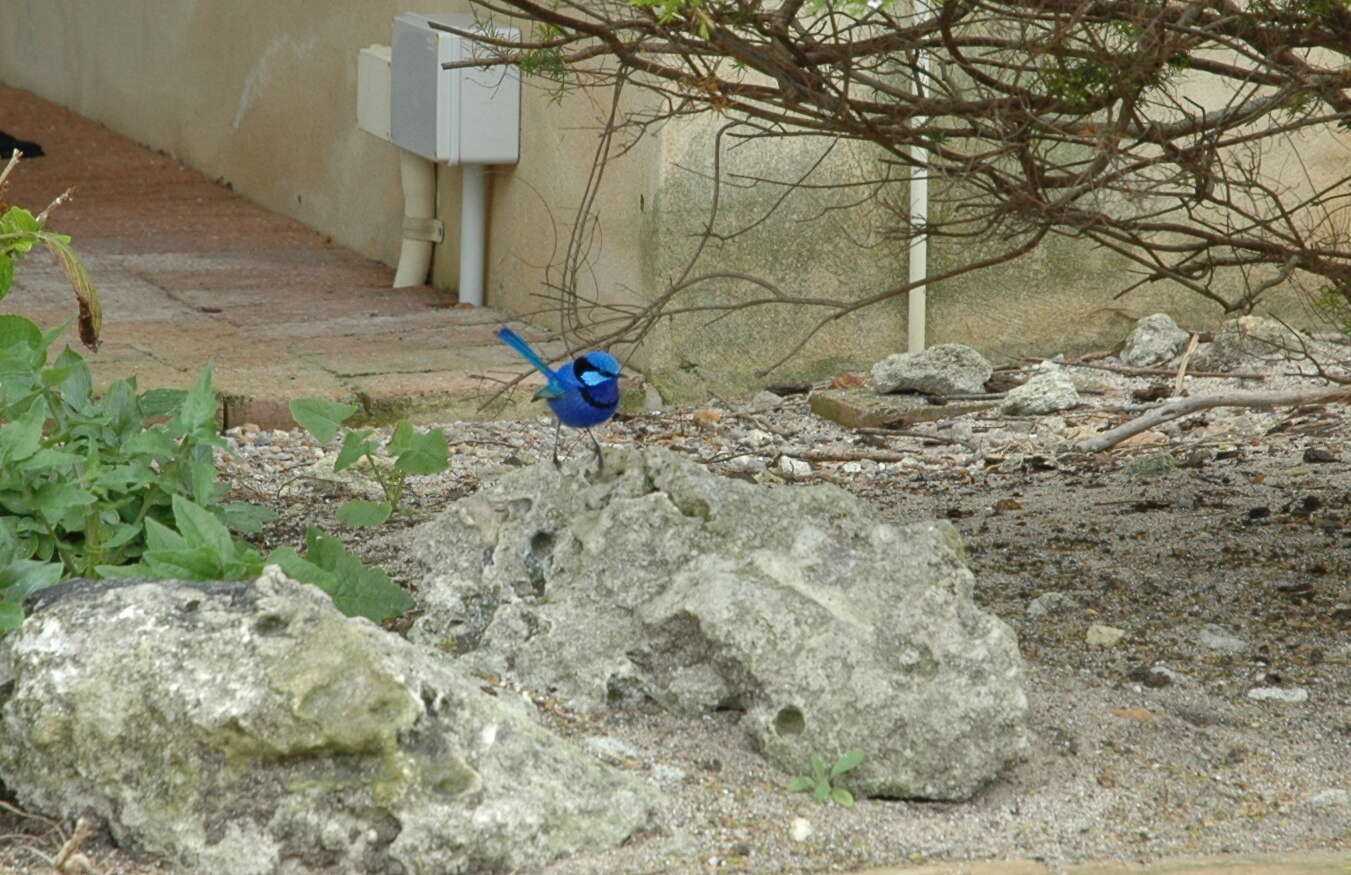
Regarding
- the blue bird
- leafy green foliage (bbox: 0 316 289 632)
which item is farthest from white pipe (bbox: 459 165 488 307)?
the blue bird

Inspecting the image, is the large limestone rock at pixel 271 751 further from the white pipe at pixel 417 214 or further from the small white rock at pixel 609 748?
the white pipe at pixel 417 214

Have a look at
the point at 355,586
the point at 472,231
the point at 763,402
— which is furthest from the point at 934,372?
the point at 355,586

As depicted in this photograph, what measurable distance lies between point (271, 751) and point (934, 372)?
3.89m

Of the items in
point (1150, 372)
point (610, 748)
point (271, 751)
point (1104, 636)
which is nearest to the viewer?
point (271, 751)

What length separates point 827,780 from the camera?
2.80 meters

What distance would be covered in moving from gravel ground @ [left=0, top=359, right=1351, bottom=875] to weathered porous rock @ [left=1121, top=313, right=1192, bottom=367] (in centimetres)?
41

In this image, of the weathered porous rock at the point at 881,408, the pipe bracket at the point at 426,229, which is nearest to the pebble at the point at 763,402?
the weathered porous rock at the point at 881,408

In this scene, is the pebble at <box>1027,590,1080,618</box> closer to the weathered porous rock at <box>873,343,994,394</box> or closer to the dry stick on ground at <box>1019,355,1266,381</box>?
the weathered porous rock at <box>873,343,994,394</box>

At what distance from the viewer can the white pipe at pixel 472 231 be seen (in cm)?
691

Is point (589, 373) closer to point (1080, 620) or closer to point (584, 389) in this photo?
point (584, 389)

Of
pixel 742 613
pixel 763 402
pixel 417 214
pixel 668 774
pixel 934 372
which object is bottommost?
pixel 668 774

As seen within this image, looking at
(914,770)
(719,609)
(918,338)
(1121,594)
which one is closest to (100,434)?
(719,609)

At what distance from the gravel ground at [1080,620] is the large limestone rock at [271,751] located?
83 mm

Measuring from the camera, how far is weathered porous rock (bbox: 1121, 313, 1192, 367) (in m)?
6.52
